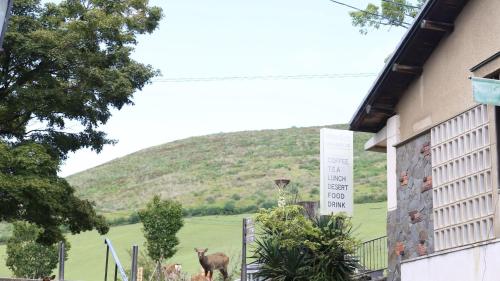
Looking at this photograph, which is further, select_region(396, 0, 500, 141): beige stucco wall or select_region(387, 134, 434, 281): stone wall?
select_region(387, 134, 434, 281): stone wall

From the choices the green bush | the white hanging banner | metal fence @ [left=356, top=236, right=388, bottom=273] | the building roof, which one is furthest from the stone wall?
the green bush

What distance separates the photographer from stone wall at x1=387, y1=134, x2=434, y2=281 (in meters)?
15.4

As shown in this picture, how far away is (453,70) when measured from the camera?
49.4 ft

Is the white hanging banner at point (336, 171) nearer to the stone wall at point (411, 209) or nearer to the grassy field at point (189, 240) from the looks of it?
the stone wall at point (411, 209)

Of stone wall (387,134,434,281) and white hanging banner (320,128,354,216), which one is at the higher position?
white hanging banner (320,128,354,216)

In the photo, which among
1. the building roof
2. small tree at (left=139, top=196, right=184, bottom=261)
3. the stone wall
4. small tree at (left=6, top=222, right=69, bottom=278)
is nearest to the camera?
the building roof

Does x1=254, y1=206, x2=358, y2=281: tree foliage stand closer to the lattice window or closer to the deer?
the lattice window

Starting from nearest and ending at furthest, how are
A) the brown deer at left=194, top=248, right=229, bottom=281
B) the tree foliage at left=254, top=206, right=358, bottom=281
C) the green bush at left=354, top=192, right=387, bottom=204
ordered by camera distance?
the tree foliage at left=254, top=206, right=358, bottom=281, the brown deer at left=194, top=248, right=229, bottom=281, the green bush at left=354, top=192, right=387, bottom=204

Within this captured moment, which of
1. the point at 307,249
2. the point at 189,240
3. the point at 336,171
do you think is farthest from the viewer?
the point at 189,240

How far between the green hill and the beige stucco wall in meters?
55.8

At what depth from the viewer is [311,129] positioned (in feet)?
428

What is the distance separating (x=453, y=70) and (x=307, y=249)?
22.4 feet

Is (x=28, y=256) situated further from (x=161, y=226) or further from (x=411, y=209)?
(x=411, y=209)

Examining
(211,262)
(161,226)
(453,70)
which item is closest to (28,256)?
(161,226)
